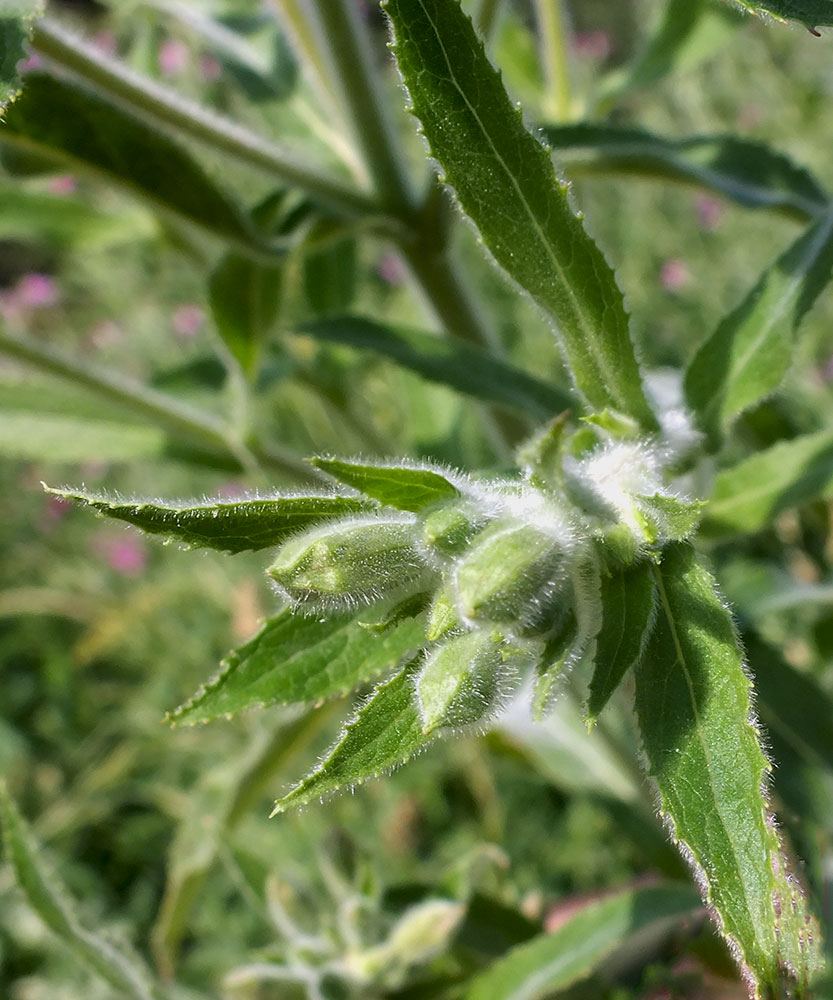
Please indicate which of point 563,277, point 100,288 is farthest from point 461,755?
point 100,288

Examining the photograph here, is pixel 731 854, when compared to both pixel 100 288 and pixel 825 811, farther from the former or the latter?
pixel 100 288

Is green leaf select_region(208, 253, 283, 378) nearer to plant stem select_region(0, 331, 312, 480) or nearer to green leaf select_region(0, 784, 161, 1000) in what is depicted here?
plant stem select_region(0, 331, 312, 480)

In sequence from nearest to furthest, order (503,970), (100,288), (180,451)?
(503,970) < (180,451) < (100,288)

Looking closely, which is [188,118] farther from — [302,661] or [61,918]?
[61,918]

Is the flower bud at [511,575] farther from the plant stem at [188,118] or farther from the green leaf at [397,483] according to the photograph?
the plant stem at [188,118]

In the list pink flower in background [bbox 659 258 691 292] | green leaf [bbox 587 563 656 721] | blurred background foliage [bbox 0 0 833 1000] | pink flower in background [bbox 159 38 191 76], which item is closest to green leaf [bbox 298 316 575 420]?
blurred background foliage [bbox 0 0 833 1000]

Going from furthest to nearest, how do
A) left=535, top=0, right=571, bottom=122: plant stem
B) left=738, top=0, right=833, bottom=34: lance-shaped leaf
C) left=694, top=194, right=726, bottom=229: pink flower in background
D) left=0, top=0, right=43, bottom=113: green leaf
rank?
left=694, top=194, right=726, bottom=229: pink flower in background → left=535, top=0, right=571, bottom=122: plant stem → left=0, top=0, right=43, bottom=113: green leaf → left=738, top=0, right=833, bottom=34: lance-shaped leaf
